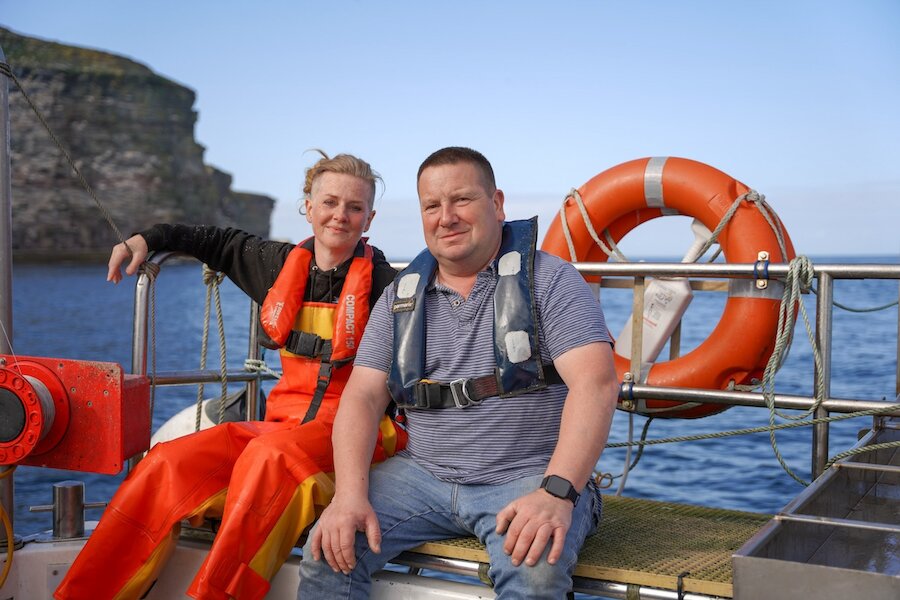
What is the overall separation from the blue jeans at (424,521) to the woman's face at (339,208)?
803 mm

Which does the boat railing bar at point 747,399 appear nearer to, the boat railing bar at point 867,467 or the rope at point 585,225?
the boat railing bar at point 867,467

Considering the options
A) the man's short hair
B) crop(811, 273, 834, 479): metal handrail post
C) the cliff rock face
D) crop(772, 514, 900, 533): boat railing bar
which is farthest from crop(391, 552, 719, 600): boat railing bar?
the cliff rock face

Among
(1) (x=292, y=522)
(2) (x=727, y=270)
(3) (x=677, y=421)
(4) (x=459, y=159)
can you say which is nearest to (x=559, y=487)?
(1) (x=292, y=522)

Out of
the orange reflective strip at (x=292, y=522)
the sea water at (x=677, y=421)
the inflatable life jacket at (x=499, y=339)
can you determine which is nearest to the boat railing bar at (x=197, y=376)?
the orange reflective strip at (x=292, y=522)

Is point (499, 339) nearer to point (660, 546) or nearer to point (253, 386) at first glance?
point (660, 546)

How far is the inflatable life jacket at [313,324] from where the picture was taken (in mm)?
2787

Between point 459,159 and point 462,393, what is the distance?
0.61 m

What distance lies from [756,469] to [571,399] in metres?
8.24

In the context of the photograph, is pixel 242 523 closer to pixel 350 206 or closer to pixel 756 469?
pixel 350 206

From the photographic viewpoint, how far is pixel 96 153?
6988 cm

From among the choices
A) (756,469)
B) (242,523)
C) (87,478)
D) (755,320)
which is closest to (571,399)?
(242,523)

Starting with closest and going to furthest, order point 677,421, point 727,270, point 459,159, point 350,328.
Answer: point 459,159 < point 350,328 < point 727,270 < point 677,421

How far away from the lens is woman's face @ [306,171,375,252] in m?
2.88

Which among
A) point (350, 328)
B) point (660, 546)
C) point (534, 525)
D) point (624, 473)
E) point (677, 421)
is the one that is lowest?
point (677, 421)
